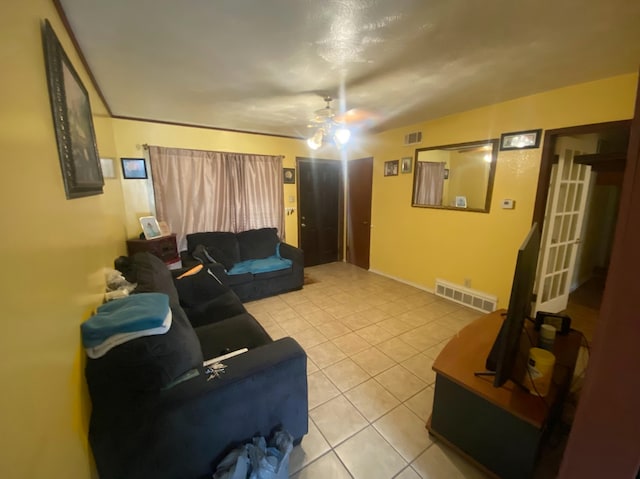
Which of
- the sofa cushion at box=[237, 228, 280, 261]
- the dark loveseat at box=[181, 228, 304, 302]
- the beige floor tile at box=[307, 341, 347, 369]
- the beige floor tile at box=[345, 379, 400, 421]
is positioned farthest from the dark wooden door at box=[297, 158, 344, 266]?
the beige floor tile at box=[345, 379, 400, 421]

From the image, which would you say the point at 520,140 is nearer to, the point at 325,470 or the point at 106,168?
the point at 325,470

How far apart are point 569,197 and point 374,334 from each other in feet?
8.44

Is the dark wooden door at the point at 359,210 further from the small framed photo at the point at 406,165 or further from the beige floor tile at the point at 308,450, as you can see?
the beige floor tile at the point at 308,450

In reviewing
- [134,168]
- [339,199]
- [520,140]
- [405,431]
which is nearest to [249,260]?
[134,168]

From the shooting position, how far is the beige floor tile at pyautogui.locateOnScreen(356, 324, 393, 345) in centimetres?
251

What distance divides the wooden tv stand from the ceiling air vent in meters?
2.77

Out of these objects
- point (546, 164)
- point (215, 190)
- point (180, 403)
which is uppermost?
point (546, 164)

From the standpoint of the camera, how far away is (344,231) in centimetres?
507

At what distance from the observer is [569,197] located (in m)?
2.76

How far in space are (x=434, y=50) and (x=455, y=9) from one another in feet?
1.26

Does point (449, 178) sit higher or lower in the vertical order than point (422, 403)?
higher

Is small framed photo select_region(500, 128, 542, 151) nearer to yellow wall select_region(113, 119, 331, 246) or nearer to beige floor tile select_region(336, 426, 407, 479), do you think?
beige floor tile select_region(336, 426, 407, 479)

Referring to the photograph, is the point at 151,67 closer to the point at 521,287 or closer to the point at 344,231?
the point at 521,287

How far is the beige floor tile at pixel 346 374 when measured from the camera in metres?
1.97
